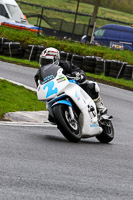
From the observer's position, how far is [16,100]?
12375mm

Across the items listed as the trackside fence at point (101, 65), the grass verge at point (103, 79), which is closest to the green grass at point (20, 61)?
the grass verge at point (103, 79)

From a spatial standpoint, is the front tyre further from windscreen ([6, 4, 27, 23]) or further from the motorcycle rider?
windscreen ([6, 4, 27, 23])

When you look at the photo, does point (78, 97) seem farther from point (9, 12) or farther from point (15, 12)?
point (15, 12)

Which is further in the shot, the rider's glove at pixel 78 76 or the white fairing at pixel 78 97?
the rider's glove at pixel 78 76

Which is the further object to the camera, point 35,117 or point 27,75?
point 27,75

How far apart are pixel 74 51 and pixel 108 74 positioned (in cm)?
385

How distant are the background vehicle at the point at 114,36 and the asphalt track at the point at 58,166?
96.6 feet

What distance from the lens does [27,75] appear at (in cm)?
1912

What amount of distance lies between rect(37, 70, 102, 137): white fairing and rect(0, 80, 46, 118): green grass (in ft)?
7.32

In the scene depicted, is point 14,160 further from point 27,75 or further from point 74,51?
point 74,51

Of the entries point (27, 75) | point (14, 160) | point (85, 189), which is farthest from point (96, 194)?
point (27, 75)

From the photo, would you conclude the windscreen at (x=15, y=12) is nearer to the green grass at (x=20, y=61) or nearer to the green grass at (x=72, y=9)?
the green grass at (x=20, y=61)

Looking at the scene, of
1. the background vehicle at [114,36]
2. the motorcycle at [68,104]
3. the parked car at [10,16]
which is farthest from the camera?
the background vehicle at [114,36]

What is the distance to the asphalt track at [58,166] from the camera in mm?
5008
